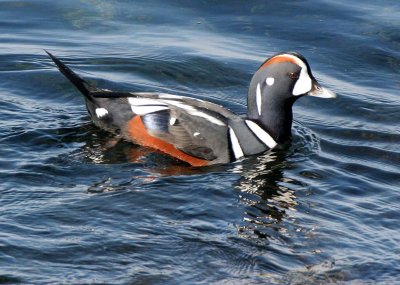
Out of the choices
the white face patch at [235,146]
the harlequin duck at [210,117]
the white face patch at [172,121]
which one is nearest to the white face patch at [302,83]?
the harlequin duck at [210,117]

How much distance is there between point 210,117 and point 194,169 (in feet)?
2.03

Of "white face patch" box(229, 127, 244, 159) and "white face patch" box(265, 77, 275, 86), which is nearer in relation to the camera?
"white face patch" box(229, 127, 244, 159)

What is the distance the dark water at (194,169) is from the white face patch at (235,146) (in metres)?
0.19

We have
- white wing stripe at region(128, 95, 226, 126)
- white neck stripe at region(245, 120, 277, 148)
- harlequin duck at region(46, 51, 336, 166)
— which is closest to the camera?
harlequin duck at region(46, 51, 336, 166)

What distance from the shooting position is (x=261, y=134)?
10.6 metres

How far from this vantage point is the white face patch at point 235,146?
10.2 meters

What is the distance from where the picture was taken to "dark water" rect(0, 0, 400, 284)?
7.78 meters

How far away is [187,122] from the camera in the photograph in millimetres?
10242

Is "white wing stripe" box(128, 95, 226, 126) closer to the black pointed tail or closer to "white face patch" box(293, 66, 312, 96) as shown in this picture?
the black pointed tail

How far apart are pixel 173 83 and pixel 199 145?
8.99 feet

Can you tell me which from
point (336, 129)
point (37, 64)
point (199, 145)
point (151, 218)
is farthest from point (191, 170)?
point (37, 64)

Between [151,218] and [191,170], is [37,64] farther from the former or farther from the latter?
[151,218]

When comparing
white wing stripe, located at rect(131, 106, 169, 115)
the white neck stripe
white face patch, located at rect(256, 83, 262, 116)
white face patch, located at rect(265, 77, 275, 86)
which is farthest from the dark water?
white face patch, located at rect(265, 77, 275, 86)

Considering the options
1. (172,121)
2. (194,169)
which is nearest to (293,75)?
(172,121)
